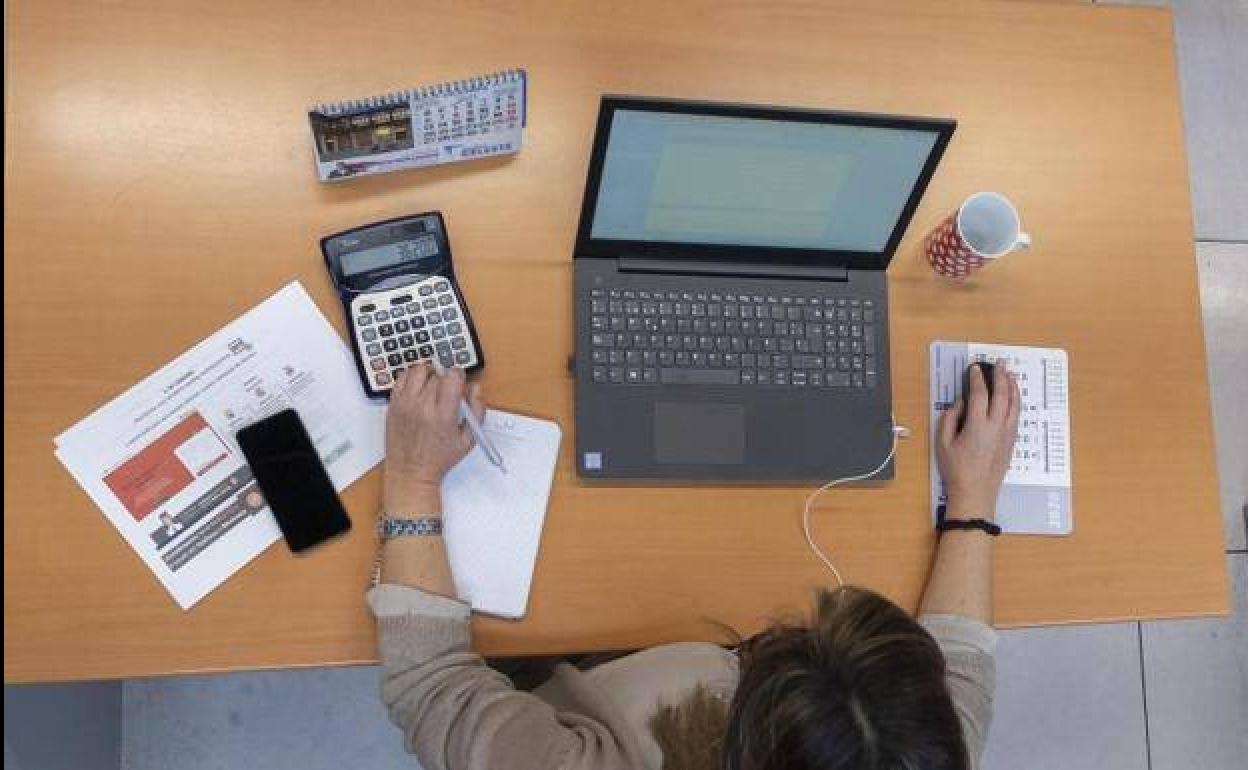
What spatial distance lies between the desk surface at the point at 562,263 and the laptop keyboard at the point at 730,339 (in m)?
0.05

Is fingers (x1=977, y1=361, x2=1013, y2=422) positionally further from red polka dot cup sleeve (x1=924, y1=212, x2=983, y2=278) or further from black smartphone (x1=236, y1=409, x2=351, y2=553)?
black smartphone (x1=236, y1=409, x2=351, y2=553)

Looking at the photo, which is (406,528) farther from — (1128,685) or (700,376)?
(1128,685)

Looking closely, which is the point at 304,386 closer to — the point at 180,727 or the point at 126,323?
the point at 126,323

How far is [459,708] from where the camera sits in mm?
817

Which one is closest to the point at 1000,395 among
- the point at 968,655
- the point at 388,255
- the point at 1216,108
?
the point at 968,655

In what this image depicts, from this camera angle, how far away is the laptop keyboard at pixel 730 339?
94cm

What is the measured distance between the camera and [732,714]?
682mm

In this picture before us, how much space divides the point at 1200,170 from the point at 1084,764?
1.08m

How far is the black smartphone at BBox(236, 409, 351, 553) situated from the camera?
0.87 metres

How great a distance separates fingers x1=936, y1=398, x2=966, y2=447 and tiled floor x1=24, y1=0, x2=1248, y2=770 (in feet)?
2.46

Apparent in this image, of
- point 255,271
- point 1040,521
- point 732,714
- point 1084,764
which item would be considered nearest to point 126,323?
point 255,271

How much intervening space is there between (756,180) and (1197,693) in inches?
52.8

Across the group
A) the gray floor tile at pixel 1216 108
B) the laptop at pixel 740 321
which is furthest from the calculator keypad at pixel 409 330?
the gray floor tile at pixel 1216 108

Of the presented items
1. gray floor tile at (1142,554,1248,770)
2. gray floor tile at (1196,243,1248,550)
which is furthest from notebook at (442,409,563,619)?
gray floor tile at (1196,243,1248,550)
